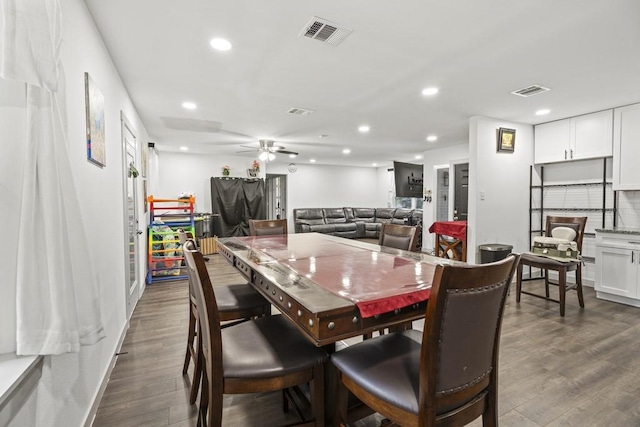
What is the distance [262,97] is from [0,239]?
9.79ft

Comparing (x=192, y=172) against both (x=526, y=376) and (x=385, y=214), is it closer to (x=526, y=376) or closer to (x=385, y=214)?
(x=385, y=214)

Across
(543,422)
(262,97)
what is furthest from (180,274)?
(543,422)

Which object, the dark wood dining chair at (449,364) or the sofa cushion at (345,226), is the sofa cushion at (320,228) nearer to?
the sofa cushion at (345,226)

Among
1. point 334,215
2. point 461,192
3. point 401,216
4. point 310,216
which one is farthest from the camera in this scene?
point 334,215

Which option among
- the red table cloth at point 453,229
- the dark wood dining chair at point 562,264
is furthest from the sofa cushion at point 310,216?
the dark wood dining chair at point 562,264

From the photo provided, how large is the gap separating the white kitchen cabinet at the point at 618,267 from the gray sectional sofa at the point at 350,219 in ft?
14.9

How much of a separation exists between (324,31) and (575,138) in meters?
4.16

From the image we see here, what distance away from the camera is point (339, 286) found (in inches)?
48.9

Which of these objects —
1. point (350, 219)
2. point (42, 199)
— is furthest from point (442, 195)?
point (42, 199)

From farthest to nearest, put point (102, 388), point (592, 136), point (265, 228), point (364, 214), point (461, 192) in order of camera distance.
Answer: point (364, 214), point (461, 192), point (592, 136), point (265, 228), point (102, 388)

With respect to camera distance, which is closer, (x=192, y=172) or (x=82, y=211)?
(x=82, y=211)

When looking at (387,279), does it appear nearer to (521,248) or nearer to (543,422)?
(543,422)

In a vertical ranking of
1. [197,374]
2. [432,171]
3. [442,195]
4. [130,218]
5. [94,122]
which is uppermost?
[432,171]

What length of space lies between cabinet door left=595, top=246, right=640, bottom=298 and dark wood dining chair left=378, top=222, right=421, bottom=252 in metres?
2.98
